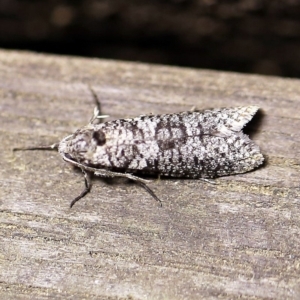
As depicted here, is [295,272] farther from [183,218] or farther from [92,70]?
[92,70]

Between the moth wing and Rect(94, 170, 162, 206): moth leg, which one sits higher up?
the moth wing

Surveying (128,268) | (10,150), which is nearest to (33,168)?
(10,150)

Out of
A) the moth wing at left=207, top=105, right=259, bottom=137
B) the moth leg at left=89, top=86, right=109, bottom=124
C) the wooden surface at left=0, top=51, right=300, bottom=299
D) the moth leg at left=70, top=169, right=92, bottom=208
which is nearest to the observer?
the wooden surface at left=0, top=51, right=300, bottom=299

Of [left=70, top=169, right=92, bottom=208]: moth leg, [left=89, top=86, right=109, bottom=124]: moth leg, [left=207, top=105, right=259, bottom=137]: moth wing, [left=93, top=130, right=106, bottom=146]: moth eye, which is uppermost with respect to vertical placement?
[left=207, top=105, right=259, bottom=137]: moth wing

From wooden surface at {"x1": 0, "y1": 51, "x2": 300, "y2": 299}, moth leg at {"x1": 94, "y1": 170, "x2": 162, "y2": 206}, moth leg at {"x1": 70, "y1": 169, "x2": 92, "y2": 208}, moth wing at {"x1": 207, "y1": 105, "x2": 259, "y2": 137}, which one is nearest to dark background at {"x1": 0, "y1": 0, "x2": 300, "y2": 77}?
wooden surface at {"x1": 0, "y1": 51, "x2": 300, "y2": 299}

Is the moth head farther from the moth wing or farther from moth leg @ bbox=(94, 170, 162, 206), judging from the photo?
the moth wing

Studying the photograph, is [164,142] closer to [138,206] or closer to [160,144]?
[160,144]
